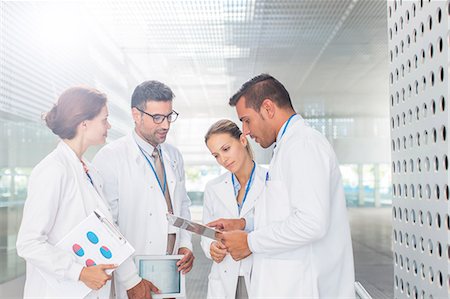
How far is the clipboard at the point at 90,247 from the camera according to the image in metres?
1.86

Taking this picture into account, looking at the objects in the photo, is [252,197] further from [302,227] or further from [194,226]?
[302,227]

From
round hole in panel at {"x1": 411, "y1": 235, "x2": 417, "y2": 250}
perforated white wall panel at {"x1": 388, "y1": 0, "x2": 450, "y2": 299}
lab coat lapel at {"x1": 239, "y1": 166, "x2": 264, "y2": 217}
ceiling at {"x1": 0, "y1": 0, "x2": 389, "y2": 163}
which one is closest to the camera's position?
perforated white wall panel at {"x1": 388, "y1": 0, "x2": 450, "y2": 299}

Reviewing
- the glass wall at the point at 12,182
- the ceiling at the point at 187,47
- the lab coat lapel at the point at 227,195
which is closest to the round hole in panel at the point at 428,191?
the lab coat lapel at the point at 227,195

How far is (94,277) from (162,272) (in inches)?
20.6

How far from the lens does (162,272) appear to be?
240 centimetres

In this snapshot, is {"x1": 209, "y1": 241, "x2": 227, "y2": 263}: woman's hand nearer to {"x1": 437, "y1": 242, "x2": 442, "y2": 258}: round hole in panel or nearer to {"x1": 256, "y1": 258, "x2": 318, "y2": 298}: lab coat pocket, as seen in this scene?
{"x1": 256, "y1": 258, "x2": 318, "y2": 298}: lab coat pocket

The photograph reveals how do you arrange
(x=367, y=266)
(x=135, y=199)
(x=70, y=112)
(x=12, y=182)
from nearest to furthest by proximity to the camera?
(x=70, y=112) → (x=135, y=199) → (x=12, y=182) → (x=367, y=266)

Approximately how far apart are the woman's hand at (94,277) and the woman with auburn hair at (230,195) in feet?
1.80

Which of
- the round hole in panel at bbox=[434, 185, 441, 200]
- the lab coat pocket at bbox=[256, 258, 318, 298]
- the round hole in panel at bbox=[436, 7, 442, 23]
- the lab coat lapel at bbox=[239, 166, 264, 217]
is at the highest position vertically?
A: the round hole in panel at bbox=[436, 7, 442, 23]

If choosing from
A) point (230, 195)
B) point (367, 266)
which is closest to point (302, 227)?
point (230, 195)

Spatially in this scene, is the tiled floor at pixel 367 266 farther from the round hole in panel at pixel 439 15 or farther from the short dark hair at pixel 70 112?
the round hole in panel at pixel 439 15

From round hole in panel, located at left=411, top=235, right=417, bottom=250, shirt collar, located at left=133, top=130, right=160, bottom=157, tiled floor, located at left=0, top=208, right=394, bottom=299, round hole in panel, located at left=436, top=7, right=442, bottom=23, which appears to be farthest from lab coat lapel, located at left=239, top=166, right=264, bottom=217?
tiled floor, located at left=0, top=208, right=394, bottom=299

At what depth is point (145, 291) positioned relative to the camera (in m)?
2.30

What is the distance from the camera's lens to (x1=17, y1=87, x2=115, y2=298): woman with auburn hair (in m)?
1.84
